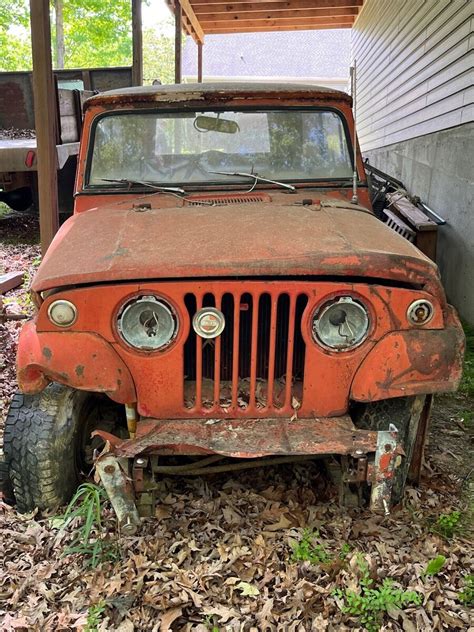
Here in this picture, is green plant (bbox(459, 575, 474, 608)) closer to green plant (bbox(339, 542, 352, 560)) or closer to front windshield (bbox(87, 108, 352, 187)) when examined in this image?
green plant (bbox(339, 542, 352, 560))

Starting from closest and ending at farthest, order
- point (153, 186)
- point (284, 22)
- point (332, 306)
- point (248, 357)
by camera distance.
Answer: point (332, 306) → point (248, 357) → point (153, 186) → point (284, 22)

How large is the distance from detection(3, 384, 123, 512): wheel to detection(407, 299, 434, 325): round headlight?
60.0 inches

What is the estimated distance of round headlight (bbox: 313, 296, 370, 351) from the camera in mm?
2521

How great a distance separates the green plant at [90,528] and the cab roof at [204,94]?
232cm

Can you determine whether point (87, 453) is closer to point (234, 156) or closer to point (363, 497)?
point (363, 497)

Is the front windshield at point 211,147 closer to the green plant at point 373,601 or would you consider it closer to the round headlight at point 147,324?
the round headlight at point 147,324

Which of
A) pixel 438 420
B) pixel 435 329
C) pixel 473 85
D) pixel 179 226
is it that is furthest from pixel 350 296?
pixel 473 85

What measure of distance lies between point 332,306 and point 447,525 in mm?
1209

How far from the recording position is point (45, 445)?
107 inches

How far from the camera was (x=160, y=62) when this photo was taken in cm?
3872

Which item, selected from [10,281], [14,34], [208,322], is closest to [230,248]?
[208,322]

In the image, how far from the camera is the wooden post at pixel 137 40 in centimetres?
838

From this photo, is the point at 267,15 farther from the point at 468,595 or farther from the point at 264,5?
the point at 468,595

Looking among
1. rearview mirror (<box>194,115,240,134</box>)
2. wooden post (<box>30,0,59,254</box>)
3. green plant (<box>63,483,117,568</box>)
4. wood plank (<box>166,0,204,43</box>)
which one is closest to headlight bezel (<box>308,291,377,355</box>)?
green plant (<box>63,483,117,568</box>)
